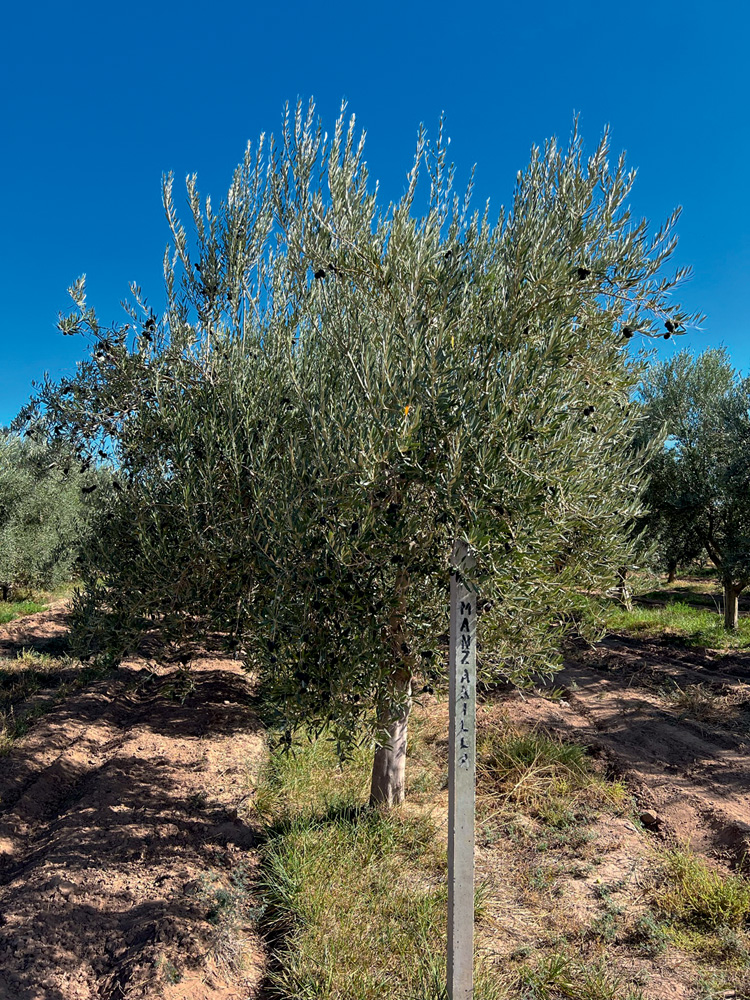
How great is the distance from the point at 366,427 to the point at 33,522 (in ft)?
72.3

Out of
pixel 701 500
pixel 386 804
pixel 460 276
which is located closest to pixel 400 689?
pixel 386 804

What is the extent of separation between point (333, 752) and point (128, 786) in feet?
8.88

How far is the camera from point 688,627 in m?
18.3

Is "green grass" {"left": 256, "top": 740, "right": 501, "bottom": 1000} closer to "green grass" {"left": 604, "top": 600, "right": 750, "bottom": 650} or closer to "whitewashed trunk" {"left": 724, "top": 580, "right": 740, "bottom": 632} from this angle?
"green grass" {"left": 604, "top": 600, "right": 750, "bottom": 650}

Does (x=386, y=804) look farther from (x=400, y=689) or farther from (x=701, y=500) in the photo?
(x=701, y=500)

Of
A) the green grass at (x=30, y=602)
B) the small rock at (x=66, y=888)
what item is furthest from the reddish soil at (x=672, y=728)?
the green grass at (x=30, y=602)

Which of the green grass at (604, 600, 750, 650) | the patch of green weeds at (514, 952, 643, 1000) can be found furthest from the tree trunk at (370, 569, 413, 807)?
the green grass at (604, 600, 750, 650)

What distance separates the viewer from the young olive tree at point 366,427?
4.43 metres

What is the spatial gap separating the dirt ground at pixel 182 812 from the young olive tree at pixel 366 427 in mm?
2032

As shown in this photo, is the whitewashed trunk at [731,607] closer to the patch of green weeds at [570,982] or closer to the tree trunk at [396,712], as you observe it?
the tree trunk at [396,712]

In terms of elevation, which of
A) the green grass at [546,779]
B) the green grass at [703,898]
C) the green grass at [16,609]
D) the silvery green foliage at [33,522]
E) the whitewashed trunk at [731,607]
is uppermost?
the silvery green foliage at [33,522]

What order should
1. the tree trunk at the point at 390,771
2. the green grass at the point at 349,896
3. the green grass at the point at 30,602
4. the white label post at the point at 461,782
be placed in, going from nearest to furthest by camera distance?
1. the white label post at the point at 461,782
2. the green grass at the point at 349,896
3. the tree trunk at the point at 390,771
4. the green grass at the point at 30,602

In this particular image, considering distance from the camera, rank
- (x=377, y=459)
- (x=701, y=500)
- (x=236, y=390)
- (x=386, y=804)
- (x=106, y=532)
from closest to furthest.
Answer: (x=377, y=459) → (x=236, y=390) → (x=106, y=532) → (x=386, y=804) → (x=701, y=500)

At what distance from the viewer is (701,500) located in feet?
59.7
